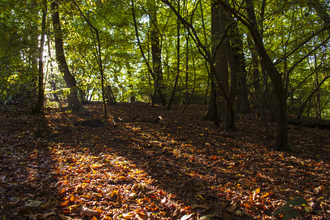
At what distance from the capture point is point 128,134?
6.90 meters

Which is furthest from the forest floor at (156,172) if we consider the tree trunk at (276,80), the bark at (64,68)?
the bark at (64,68)

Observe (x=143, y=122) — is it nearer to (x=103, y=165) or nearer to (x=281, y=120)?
(x=103, y=165)

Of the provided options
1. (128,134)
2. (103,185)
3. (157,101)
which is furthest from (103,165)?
(157,101)

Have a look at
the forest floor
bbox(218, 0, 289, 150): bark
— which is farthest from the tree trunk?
the forest floor

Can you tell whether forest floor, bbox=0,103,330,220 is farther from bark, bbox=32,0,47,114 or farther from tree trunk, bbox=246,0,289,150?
bark, bbox=32,0,47,114

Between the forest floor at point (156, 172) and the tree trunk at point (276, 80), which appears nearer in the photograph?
the forest floor at point (156, 172)

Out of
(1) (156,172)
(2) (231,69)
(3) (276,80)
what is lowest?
(1) (156,172)

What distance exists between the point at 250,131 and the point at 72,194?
6.12 metres

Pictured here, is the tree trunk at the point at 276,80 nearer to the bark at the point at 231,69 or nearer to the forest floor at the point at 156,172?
the forest floor at the point at 156,172

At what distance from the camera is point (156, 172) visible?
4.12 m

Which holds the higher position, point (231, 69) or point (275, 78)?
point (231, 69)

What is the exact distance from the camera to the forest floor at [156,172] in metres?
2.79

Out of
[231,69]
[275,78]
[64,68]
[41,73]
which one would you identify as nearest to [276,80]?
[275,78]

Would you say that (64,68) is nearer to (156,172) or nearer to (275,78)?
(156,172)
